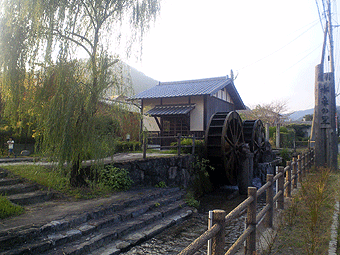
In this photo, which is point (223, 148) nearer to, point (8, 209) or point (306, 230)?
point (306, 230)

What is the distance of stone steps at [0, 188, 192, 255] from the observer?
3.67 m

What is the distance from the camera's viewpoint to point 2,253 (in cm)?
334

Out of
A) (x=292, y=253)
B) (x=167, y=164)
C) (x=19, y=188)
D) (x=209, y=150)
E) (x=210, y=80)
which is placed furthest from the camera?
(x=210, y=80)

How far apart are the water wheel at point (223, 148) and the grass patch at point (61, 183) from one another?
4986 millimetres

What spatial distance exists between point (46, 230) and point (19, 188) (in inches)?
79.1

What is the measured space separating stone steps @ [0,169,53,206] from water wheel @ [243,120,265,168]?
10194 millimetres

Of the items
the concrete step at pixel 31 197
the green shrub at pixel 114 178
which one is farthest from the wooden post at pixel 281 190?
the concrete step at pixel 31 197

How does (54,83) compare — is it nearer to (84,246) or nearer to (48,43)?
(48,43)

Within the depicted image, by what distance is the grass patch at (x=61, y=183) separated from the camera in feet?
18.7

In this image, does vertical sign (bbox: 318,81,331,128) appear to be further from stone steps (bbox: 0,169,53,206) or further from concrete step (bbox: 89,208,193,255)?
stone steps (bbox: 0,169,53,206)

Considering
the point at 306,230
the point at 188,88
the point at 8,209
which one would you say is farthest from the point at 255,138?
the point at 8,209

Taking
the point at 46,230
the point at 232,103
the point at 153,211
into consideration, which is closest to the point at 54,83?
the point at 46,230

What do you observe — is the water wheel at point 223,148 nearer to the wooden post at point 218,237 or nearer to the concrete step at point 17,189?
the concrete step at point 17,189

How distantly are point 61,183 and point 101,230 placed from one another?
192cm
